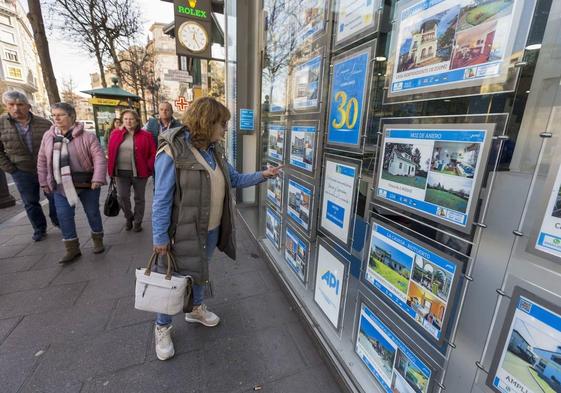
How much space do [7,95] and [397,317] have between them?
5.05 meters

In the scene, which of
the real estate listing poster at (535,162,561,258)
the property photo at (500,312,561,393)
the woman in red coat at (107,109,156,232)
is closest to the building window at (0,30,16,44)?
the woman in red coat at (107,109,156,232)

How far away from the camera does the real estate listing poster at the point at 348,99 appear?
1721mm

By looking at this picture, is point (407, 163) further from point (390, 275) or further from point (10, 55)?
point (10, 55)

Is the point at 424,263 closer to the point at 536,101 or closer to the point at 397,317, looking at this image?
the point at 397,317

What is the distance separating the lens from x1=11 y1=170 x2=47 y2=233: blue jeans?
3.92m

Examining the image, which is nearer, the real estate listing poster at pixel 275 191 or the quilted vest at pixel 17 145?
the real estate listing poster at pixel 275 191

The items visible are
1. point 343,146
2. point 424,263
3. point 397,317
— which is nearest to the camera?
point 424,263

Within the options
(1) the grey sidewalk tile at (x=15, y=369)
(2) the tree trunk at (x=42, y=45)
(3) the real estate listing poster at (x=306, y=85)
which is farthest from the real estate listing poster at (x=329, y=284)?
(2) the tree trunk at (x=42, y=45)

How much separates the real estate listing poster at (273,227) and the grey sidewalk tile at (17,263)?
3051mm

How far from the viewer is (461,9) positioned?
1.11 meters

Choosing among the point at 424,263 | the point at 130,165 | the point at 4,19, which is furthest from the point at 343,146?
the point at 4,19

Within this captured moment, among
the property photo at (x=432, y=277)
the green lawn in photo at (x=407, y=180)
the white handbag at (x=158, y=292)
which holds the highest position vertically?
the green lawn in photo at (x=407, y=180)

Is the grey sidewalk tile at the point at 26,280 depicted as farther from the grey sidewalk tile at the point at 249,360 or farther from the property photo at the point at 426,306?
the property photo at the point at 426,306

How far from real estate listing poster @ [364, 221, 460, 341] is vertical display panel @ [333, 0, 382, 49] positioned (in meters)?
1.20
